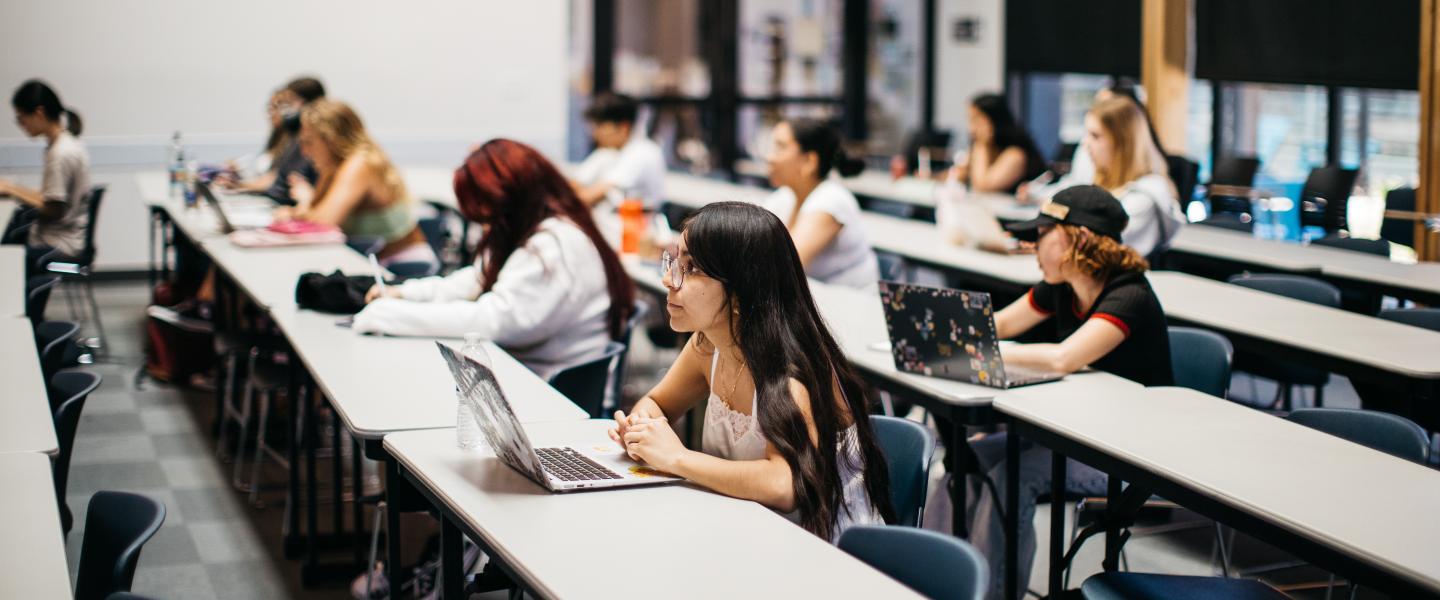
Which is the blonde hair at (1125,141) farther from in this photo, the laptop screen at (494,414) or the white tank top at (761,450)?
the laptop screen at (494,414)

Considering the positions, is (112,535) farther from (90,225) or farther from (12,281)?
(90,225)

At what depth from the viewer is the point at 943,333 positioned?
334 centimetres

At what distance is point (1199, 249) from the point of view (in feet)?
19.0

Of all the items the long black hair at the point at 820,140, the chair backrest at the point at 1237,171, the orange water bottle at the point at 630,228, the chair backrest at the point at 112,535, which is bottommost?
the chair backrest at the point at 112,535

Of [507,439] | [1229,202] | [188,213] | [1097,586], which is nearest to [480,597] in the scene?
[507,439]

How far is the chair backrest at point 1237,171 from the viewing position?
7.73 meters

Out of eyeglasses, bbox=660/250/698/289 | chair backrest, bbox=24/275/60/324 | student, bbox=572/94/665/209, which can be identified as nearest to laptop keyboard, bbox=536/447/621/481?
eyeglasses, bbox=660/250/698/289

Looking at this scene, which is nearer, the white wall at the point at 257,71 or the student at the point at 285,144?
the student at the point at 285,144

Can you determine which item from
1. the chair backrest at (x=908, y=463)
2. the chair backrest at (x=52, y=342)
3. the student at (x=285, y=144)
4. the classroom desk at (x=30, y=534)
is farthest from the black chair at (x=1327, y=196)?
the classroom desk at (x=30, y=534)

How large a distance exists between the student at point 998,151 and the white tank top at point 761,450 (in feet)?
18.0

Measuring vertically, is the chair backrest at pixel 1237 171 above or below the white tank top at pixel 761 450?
above

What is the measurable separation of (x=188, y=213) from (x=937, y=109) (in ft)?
Answer: 21.6

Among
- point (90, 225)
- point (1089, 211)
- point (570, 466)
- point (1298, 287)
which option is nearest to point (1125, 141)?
→ point (1298, 287)

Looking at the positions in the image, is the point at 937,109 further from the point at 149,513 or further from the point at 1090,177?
the point at 149,513
